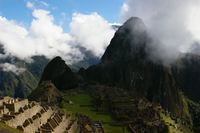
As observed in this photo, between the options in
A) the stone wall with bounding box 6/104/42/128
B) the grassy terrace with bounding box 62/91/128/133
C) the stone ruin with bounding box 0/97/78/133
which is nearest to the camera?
the stone wall with bounding box 6/104/42/128

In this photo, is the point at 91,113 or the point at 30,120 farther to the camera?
the point at 91,113

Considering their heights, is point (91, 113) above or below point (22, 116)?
above

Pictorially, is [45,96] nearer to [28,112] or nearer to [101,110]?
[101,110]

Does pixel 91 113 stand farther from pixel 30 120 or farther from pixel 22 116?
pixel 22 116

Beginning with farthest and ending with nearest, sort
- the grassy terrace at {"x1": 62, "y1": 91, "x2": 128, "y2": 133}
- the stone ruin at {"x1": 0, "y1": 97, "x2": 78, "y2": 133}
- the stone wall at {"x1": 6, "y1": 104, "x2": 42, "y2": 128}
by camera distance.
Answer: the grassy terrace at {"x1": 62, "y1": 91, "x2": 128, "y2": 133}, the stone ruin at {"x1": 0, "y1": 97, "x2": 78, "y2": 133}, the stone wall at {"x1": 6, "y1": 104, "x2": 42, "y2": 128}

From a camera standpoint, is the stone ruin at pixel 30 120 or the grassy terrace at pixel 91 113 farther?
the grassy terrace at pixel 91 113

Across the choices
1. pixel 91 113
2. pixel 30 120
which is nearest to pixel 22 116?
pixel 30 120

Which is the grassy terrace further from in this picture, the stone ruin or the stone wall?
the stone wall

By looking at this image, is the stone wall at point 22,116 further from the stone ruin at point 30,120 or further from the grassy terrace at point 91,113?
the grassy terrace at point 91,113

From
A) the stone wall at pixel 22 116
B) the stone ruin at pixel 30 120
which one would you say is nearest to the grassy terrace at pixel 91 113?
the stone ruin at pixel 30 120

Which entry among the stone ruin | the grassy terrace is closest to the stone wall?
the stone ruin

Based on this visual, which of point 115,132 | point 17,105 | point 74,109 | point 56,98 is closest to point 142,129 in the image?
point 115,132
